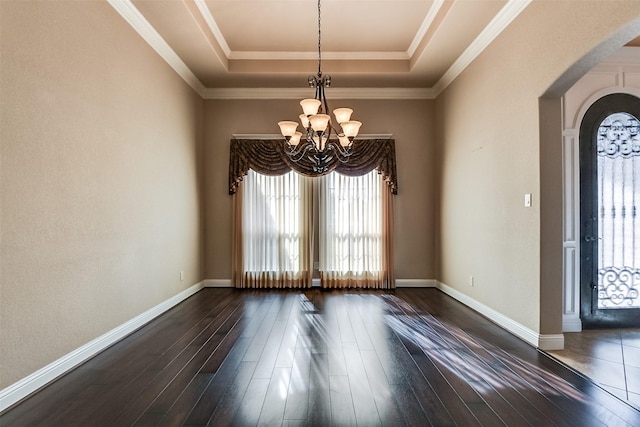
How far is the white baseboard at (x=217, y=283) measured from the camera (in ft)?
18.3

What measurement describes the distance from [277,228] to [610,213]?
4217 mm

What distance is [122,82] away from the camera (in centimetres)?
333

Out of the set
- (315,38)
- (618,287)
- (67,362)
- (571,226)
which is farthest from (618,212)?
(67,362)

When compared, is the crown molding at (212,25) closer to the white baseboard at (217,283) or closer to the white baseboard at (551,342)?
the white baseboard at (217,283)

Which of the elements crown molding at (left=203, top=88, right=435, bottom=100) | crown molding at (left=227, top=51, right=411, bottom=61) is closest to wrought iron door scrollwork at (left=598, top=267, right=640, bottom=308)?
crown molding at (left=203, top=88, right=435, bottom=100)

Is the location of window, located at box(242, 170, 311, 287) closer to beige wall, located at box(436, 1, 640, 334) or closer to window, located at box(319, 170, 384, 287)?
window, located at box(319, 170, 384, 287)

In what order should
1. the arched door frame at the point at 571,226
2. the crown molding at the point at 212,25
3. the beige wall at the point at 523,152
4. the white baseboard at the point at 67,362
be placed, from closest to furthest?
1. the white baseboard at the point at 67,362
2. the beige wall at the point at 523,152
3. the arched door frame at the point at 571,226
4. the crown molding at the point at 212,25

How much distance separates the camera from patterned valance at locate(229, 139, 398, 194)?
215 inches

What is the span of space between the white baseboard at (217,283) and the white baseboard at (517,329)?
3525mm

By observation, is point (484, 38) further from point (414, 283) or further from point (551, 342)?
point (414, 283)

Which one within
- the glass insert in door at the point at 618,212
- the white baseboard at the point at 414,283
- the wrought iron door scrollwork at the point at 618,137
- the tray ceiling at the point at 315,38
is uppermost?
the tray ceiling at the point at 315,38

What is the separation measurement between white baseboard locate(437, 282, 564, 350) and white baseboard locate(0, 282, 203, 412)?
3.79m

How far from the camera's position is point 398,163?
5.58 metres

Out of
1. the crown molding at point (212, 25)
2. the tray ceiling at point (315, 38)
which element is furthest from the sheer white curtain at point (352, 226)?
the crown molding at point (212, 25)
